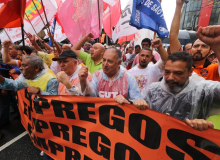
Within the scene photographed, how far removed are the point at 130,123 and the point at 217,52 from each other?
101 cm

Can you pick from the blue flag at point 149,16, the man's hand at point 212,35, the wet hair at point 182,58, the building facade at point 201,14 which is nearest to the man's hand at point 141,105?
the wet hair at point 182,58

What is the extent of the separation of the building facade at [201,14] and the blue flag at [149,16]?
68.9ft

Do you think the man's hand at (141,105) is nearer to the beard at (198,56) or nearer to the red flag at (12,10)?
the beard at (198,56)

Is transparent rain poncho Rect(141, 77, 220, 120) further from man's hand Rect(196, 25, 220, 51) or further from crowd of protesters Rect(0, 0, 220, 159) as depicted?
man's hand Rect(196, 25, 220, 51)

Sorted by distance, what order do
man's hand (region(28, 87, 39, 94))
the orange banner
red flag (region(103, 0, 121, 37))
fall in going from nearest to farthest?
the orange banner < man's hand (region(28, 87, 39, 94)) < red flag (region(103, 0, 121, 37))

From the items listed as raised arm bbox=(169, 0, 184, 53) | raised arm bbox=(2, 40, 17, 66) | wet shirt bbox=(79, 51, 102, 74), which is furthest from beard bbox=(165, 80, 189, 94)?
raised arm bbox=(2, 40, 17, 66)

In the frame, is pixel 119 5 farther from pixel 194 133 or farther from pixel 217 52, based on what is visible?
pixel 194 133

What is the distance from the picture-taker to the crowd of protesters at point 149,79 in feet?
4.28

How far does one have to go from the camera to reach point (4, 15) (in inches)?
104

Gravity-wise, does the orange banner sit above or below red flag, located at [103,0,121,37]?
below

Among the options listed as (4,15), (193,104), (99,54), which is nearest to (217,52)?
(193,104)

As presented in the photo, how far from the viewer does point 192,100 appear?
132 cm

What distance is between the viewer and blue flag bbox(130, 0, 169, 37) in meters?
3.13

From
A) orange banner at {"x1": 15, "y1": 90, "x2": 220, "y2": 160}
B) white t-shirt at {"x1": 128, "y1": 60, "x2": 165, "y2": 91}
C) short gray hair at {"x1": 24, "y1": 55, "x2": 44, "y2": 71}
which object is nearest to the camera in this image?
orange banner at {"x1": 15, "y1": 90, "x2": 220, "y2": 160}
